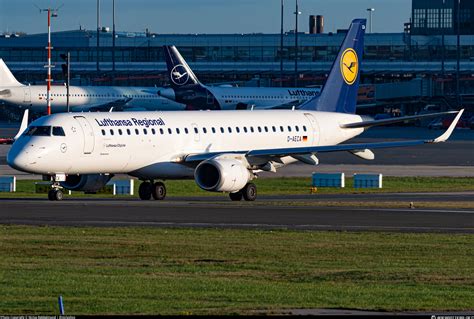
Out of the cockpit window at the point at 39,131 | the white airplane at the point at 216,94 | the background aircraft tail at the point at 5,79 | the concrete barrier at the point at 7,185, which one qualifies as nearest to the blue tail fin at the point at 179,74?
the white airplane at the point at 216,94

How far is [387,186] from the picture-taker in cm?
6153

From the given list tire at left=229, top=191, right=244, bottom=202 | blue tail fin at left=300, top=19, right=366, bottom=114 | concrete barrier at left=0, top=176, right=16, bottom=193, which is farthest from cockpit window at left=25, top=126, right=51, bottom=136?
blue tail fin at left=300, top=19, right=366, bottom=114

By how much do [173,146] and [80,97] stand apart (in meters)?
93.0

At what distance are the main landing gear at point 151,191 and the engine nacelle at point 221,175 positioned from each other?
7.08 ft

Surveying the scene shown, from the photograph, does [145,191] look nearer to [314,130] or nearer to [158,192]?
[158,192]

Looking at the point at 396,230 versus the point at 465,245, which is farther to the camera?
the point at 396,230

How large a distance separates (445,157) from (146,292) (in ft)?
218

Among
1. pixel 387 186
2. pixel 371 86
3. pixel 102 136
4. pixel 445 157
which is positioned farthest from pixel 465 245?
pixel 371 86

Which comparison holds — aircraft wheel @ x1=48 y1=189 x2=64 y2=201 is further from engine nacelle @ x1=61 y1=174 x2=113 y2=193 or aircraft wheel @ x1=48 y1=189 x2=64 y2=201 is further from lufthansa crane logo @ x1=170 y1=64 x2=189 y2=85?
lufthansa crane logo @ x1=170 y1=64 x2=189 y2=85

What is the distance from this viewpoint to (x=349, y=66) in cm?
6044

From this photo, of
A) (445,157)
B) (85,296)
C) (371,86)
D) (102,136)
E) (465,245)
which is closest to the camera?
(85,296)

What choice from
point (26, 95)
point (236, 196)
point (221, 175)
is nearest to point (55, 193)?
point (221, 175)

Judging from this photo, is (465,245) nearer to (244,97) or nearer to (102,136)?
(102,136)

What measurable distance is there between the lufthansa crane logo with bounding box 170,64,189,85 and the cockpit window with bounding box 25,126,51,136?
267 feet
